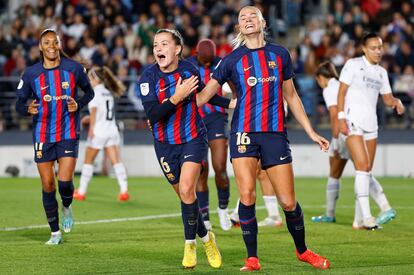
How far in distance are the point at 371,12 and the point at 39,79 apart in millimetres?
15922

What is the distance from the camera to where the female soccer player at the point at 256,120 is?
9.64 m

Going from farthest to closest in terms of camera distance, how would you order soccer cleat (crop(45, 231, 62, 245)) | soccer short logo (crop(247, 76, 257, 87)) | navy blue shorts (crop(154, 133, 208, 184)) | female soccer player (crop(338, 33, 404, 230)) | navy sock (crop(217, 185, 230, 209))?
navy sock (crop(217, 185, 230, 209)) < female soccer player (crop(338, 33, 404, 230)) < soccer cleat (crop(45, 231, 62, 245)) < navy blue shorts (crop(154, 133, 208, 184)) < soccer short logo (crop(247, 76, 257, 87))

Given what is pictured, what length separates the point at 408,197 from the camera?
1759cm

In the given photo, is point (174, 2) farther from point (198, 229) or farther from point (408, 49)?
→ point (198, 229)

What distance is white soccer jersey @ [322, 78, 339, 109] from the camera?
13.7m

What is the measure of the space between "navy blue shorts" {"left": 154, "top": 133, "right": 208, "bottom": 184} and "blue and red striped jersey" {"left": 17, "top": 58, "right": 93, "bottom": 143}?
6.81 feet

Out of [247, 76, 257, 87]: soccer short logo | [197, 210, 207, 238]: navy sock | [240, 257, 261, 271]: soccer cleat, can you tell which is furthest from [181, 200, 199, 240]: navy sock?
[247, 76, 257, 87]: soccer short logo

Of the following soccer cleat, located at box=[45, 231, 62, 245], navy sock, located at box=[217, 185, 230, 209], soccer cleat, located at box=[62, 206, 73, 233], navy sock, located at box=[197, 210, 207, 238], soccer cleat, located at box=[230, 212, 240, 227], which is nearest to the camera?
navy sock, located at box=[197, 210, 207, 238]

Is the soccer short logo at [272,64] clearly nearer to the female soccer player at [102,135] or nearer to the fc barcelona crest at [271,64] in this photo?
the fc barcelona crest at [271,64]

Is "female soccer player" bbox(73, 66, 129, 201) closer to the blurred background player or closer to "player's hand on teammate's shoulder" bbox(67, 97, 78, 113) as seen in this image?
the blurred background player

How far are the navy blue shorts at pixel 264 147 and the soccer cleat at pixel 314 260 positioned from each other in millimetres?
930

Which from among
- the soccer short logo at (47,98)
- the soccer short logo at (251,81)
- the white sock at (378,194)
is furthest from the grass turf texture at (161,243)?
the soccer short logo at (251,81)

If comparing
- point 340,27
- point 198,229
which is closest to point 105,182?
point 340,27

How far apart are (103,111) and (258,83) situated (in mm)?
8716
